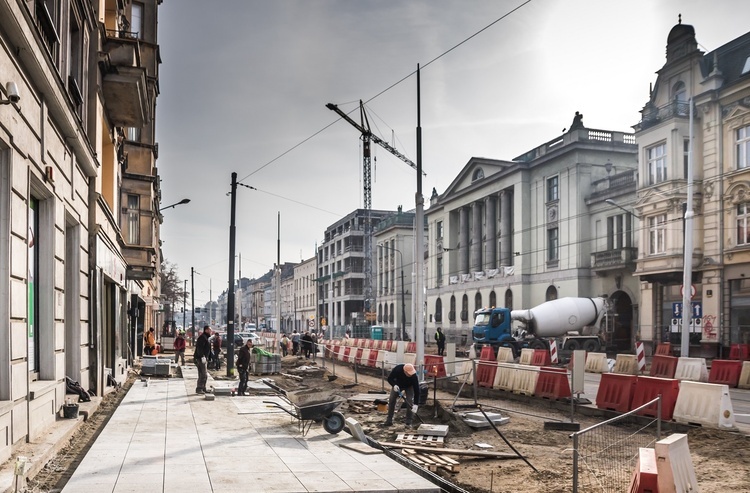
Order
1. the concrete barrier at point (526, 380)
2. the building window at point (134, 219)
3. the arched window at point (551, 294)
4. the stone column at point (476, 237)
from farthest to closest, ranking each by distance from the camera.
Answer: the stone column at point (476, 237), the arched window at point (551, 294), the building window at point (134, 219), the concrete barrier at point (526, 380)

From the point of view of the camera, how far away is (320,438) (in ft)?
40.9

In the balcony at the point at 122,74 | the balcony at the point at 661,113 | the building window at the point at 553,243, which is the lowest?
the building window at the point at 553,243

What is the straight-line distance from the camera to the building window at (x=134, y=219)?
29.1 m

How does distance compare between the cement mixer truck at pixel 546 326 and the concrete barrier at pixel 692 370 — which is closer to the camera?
the concrete barrier at pixel 692 370

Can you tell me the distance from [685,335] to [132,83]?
21.8 m

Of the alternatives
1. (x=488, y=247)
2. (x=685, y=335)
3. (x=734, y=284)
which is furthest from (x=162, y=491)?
(x=488, y=247)

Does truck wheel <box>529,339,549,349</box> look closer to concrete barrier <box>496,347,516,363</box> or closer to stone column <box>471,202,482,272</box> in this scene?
concrete barrier <box>496,347,516,363</box>

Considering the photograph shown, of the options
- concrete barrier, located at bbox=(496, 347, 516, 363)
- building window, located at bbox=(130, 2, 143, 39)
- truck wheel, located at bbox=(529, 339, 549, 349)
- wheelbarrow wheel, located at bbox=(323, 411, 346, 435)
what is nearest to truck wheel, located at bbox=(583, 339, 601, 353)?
truck wheel, located at bbox=(529, 339, 549, 349)

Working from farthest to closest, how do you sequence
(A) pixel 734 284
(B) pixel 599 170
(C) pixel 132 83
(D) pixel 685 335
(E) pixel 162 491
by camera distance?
1. (B) pixel 599 170
2. (A) pixel 734 284
3. (D) pixel 685 335
4. (C) pixel 132 83
5. (E) pixel 162 491

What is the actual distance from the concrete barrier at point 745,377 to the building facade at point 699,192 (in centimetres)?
1059

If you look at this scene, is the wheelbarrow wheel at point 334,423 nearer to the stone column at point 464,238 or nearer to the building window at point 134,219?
the building window at point 134,219

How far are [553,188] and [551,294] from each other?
835 centimetres

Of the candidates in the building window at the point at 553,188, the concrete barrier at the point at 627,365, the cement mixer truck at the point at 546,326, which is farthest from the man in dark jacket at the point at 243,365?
the building window at the point at 553,188

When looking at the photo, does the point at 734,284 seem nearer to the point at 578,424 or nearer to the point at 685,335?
the point at 685,335
